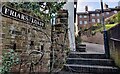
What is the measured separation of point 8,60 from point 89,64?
2824 mm

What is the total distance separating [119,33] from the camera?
165 inches

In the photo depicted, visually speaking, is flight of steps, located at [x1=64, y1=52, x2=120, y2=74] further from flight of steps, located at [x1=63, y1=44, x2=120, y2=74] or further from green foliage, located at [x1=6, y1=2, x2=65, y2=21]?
green foliage, located at [x1=6, y1=2, x2=65, y2=21]

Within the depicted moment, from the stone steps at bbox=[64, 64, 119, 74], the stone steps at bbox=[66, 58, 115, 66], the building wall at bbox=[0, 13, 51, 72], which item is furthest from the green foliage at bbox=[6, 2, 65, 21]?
the stone steps at bbox=[66, 58, 115, 66]

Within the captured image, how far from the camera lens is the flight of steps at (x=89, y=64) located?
417 cm

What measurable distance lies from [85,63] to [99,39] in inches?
406

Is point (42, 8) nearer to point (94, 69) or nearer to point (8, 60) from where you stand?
point (8, 60)

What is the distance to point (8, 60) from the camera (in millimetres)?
2473

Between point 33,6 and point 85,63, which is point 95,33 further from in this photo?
point 33,6

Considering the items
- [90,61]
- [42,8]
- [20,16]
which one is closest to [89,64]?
[90,61]

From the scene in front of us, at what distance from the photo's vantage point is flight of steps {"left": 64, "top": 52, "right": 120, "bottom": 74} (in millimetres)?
4170

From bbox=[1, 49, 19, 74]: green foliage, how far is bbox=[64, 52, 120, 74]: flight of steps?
7.06 feet

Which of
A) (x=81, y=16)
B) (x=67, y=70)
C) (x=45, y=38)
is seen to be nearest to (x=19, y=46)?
(x=45, y=38)

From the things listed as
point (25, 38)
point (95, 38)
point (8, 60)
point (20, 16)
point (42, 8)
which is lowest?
point (8, 60)

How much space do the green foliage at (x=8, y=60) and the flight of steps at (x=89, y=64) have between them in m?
2.15
